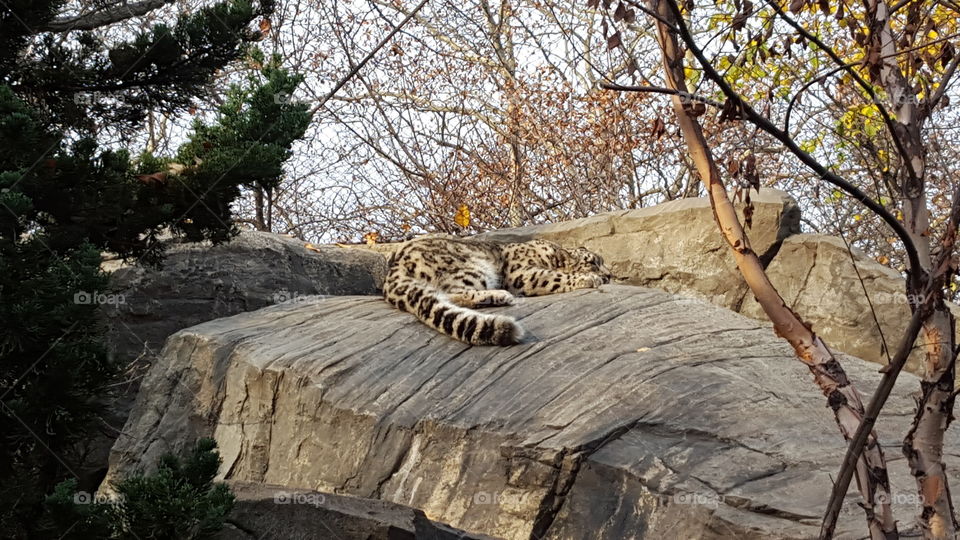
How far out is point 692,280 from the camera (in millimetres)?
10508

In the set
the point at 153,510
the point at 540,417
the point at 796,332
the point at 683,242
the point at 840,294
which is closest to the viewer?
the point at 796,332

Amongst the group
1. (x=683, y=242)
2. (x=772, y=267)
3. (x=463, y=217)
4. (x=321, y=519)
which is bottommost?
(x=321, y=519)

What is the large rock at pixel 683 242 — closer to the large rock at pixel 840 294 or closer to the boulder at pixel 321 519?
the large rock at pixel 840 294

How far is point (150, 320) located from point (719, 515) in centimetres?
695

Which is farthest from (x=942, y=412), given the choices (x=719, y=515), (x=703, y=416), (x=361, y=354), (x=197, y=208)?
(x=197, y=208)

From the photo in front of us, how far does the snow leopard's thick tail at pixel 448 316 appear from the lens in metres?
7.15

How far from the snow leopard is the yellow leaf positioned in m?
4.59

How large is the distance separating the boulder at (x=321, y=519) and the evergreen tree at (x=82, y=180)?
→ 992 mm

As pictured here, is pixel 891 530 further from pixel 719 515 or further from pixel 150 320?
pixel 150 320

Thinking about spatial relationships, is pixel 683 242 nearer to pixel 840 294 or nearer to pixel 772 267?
pixel 772 267

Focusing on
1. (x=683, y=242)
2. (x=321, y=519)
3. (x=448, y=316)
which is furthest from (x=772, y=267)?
(x=321, y=519)

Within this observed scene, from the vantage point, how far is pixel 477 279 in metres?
8.98

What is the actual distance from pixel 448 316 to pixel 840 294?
460 centimetres

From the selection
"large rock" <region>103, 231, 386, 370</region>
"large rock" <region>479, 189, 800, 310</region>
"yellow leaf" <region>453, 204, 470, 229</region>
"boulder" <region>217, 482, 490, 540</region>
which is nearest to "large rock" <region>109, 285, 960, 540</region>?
"boulder" <region>217, 482, 490, 540</region>
